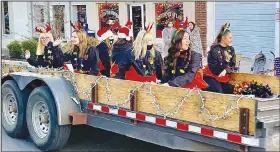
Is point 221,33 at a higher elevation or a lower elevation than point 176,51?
higher

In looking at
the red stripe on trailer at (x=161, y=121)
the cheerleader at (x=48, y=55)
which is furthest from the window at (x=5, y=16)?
the red stripe on trailer at (x=161, y=121)

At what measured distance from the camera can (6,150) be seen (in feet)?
20.5

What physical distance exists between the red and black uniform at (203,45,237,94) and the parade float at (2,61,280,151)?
0.18 m

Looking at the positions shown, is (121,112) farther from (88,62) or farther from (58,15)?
(58,15)

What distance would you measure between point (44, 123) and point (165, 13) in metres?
7.33

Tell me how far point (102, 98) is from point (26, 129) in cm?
167

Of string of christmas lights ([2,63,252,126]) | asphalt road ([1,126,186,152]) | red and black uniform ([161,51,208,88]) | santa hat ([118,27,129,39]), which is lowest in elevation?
asphalt road ([1,126,186,152])

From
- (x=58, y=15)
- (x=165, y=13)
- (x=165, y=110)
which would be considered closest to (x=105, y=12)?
(x=58, y=15)

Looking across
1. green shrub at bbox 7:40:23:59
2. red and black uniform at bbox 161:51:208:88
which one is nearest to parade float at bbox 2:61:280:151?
red and black uniform at bbox 161:51:208:88

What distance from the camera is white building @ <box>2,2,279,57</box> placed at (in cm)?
1081

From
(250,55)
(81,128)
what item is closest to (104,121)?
(81,128)

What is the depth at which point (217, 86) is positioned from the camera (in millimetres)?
5609

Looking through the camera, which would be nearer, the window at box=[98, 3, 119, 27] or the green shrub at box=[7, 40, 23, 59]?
the green shrub at box=[7, 40, 23, 59]

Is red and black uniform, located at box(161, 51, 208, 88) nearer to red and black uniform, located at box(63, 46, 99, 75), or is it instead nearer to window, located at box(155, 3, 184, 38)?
red and black uniform, located at box(63, 46, 99, 75)
